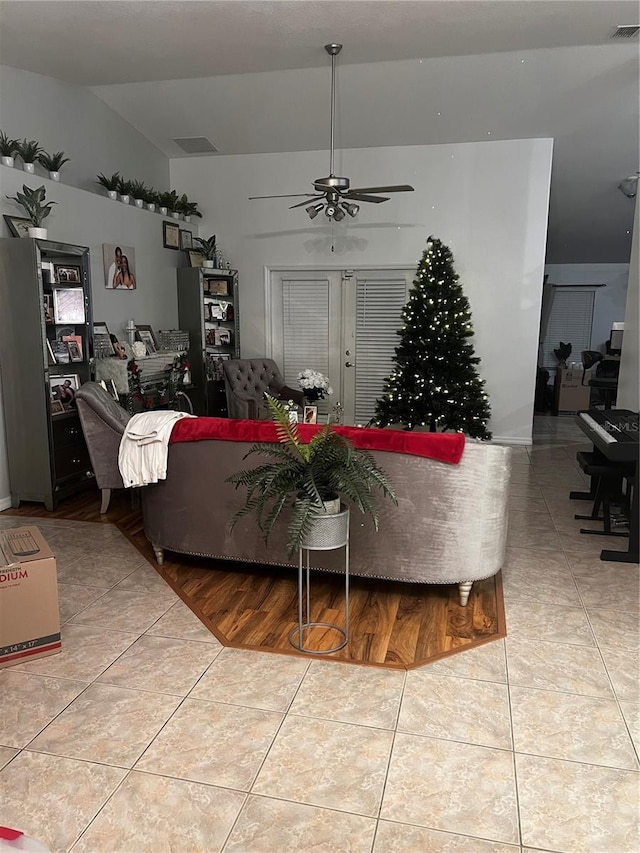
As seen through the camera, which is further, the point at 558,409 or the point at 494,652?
the point at 558,409

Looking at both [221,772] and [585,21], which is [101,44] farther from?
[221,772]

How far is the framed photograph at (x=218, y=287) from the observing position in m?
7.37

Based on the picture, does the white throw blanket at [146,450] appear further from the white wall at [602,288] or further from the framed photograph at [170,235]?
the white wall at [602,288]

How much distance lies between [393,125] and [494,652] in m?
5.58

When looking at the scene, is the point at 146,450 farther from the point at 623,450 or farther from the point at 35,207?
the point at 623,450

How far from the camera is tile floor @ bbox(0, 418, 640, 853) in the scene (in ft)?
6.17

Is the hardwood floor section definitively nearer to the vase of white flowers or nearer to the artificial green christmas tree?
the vase of white flowers

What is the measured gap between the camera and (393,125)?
258 inches

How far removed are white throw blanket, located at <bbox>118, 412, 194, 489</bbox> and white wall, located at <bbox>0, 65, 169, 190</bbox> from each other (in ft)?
10.2

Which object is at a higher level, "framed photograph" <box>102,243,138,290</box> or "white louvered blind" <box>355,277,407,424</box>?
"framed photograph" <box>102,243,138,290</box>

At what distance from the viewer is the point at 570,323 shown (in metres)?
11.7

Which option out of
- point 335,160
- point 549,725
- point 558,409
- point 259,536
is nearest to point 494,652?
point 549,725

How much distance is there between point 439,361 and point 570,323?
626 centimetres

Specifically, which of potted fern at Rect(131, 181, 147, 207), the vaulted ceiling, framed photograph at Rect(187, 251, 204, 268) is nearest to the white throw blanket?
the vaulted ceiling
